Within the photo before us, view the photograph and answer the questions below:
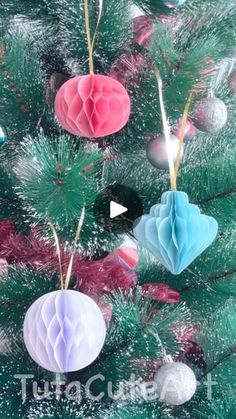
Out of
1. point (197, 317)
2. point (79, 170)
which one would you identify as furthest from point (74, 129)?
point (197, 317)

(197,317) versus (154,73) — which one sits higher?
(154,73)

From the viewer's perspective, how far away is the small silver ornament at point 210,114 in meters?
0.62

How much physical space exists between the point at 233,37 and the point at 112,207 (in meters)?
0.22

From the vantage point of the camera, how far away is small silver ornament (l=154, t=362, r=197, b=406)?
573 millimetres

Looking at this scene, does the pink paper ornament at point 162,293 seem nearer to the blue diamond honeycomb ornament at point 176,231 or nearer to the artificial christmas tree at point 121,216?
the artificial christmas tree at point 121,216

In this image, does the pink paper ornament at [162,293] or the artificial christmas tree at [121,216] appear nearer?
the artificial christmas tree at [121,216]

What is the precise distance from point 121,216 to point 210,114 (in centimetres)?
14

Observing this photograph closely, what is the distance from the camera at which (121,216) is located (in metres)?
0.61

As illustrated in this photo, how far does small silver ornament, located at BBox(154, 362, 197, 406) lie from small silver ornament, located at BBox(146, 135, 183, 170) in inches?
7.7

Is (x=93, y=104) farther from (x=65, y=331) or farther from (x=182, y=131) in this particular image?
(x=65, y=331)

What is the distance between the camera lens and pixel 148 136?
63 cm

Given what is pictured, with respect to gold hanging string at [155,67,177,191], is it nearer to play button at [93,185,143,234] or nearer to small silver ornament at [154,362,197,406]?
play button at [93,185,143,234]

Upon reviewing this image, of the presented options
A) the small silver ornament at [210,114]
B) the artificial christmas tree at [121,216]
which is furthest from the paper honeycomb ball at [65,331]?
the small silver ornament at [210,114]

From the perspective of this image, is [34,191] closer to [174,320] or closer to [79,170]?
[79,170]
